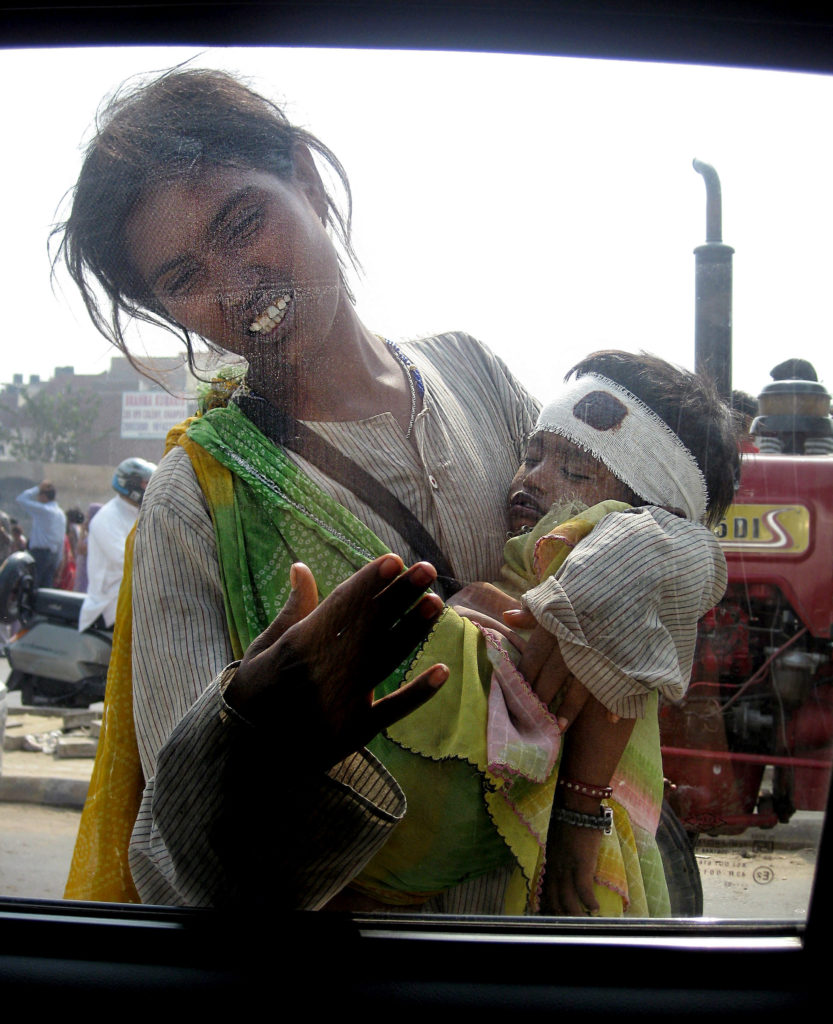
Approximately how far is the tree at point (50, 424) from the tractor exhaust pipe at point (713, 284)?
0.80 metres

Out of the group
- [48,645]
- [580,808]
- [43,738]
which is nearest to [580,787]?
[580,808]

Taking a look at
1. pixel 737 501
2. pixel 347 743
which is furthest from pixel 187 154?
pixel 737 501

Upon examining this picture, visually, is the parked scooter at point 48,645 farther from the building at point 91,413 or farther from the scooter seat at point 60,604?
the building at point 91,413

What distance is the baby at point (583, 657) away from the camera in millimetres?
1123

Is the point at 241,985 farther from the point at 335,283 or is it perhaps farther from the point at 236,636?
the point at 335,283

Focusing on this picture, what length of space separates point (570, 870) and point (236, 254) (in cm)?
91

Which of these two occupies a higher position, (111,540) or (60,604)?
(111,540)

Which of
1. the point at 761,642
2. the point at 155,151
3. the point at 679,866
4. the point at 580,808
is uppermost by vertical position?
the point at 155,151

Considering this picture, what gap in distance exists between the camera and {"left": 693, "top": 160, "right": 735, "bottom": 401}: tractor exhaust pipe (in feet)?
3.60

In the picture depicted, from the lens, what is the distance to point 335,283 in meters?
1.21

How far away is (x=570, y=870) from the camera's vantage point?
1.19 meters

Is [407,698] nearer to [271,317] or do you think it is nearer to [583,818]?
[583,818]

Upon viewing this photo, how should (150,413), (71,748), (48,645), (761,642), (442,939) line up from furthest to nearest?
(71,748)
(48,645)
(761,642)
(150,413)
(442,939)

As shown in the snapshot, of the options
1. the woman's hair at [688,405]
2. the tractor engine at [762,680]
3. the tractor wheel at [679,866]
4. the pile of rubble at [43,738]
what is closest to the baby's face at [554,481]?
the woman's hair at [688,405]
